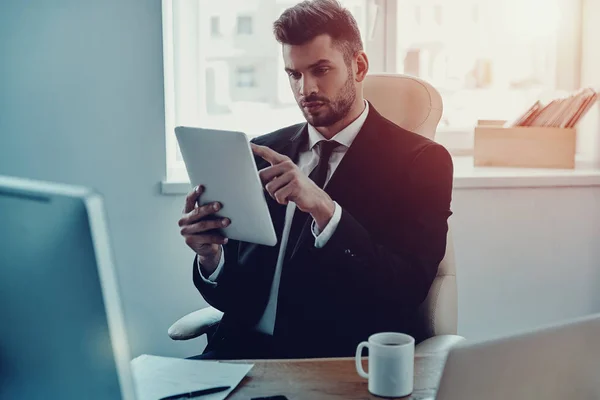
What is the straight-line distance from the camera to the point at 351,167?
5.11 feet

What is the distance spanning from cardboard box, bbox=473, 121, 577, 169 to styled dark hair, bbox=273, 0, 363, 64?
1.01m

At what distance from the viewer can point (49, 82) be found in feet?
7.20

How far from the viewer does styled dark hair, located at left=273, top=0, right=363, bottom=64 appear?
5.24 ft

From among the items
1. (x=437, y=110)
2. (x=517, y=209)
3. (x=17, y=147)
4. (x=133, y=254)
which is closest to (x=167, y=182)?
(x=133, y=254)

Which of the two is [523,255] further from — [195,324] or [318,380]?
[318,380]

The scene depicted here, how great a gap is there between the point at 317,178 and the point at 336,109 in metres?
0.18

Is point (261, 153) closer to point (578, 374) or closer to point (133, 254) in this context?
point (578, 374)

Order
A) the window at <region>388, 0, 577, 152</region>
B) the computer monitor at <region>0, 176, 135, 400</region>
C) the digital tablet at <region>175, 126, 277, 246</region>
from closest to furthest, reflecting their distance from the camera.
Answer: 1. the computer monitor at <region>0, 176, 135, 400</region>
2. the digital tablet at <region>175, 126, 277, 246</region>
3. the window at <region>388, 0, 577, 152</region>

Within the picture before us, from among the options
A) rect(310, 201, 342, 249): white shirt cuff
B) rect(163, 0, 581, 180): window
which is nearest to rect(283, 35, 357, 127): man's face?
rect(310, 201, 342, 249): white shirt cuff

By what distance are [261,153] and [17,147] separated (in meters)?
1.23

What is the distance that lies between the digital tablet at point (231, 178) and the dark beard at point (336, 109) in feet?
1.34

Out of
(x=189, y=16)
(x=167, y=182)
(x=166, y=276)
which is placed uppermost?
(x=189, y=16)

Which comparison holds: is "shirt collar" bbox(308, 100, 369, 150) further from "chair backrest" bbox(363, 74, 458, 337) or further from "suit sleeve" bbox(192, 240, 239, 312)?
"suit sleeve" bbox(192, 240, 239, 312)

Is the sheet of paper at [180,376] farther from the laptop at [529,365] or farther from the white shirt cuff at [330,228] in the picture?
the laptop at [529,365]
